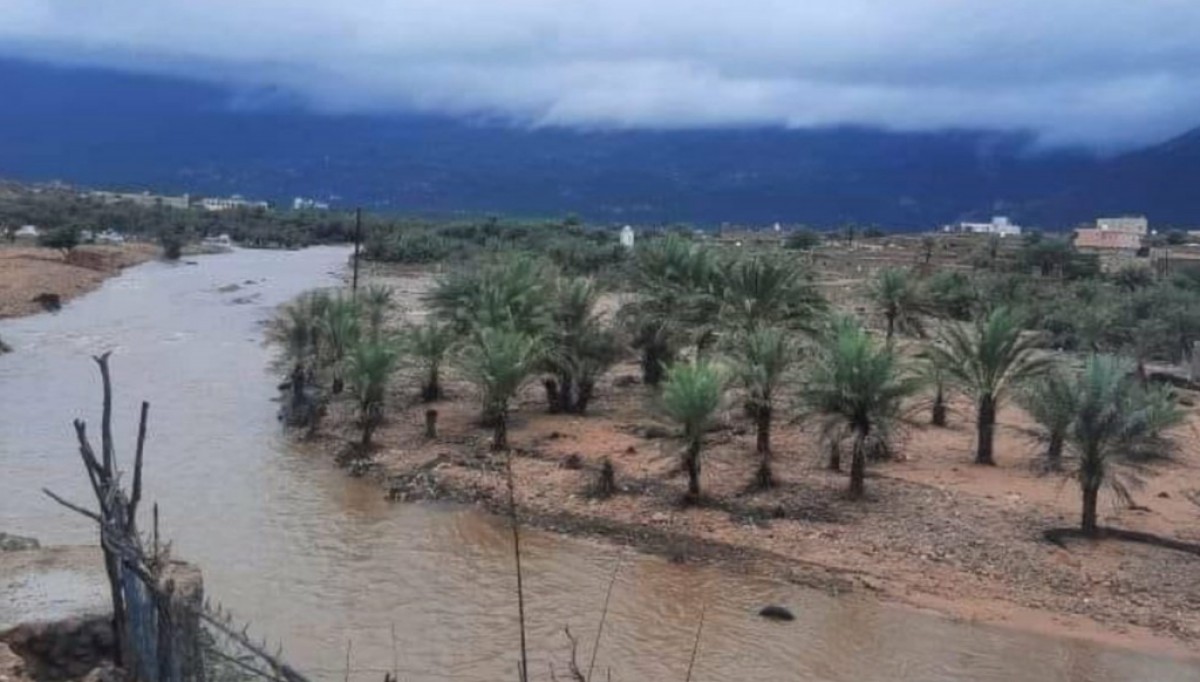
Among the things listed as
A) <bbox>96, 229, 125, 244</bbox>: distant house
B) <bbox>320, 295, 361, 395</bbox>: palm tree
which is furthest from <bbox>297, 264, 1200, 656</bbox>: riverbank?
<bbox>96, 229, 125, 244</bbox>: distant house

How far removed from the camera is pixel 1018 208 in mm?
143500

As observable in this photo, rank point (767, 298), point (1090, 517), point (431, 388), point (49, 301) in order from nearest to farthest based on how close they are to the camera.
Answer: point (1090, 517), point (767, 298), point (431, 388), point (49, 301)

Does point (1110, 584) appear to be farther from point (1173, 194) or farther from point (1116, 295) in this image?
point (1173, 194)

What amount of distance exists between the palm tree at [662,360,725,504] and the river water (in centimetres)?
207

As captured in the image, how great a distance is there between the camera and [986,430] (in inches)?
794

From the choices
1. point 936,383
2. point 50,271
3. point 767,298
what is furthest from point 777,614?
point 50,271

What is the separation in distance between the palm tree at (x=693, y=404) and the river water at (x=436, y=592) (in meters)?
2.07

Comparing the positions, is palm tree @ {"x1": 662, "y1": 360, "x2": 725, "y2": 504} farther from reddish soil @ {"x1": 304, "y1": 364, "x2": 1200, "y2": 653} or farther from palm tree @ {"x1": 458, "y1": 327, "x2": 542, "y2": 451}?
palm tree @ {"x1": 458, "y1": 327, "x2": 542, "y2": 451}

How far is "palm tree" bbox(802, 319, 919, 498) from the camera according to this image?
1728cm

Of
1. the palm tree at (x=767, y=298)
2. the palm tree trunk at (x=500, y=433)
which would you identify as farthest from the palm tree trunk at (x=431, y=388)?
the palm tree at (x=767, y=298)

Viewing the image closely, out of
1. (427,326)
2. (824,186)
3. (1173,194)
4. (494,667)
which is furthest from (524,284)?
(824,186)

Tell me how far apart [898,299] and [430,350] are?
995 cm

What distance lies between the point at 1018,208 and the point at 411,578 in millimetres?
138619

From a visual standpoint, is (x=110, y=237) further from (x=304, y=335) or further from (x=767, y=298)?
(x=767, y=298)
